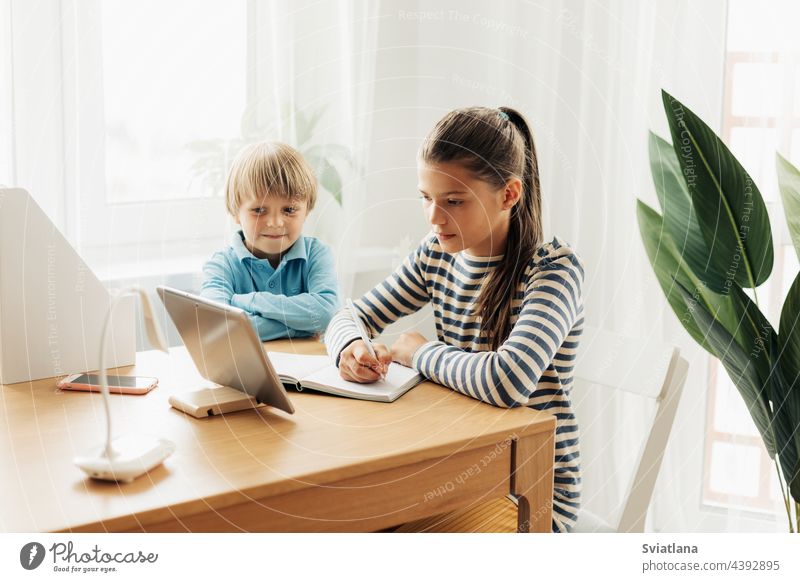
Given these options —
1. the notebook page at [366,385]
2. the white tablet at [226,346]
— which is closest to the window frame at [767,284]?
the notebook page at [366,385]

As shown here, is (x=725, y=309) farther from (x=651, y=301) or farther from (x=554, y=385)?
(x=651, y=301)

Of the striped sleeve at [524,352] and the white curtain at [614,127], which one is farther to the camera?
the white curtain at [614,127]

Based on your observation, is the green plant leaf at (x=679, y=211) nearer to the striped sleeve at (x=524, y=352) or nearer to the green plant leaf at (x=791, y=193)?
the green plant leaf at (x=791, y=193)

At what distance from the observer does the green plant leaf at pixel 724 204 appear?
1.32 m

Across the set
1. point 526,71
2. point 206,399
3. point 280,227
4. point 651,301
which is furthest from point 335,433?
point 526,71

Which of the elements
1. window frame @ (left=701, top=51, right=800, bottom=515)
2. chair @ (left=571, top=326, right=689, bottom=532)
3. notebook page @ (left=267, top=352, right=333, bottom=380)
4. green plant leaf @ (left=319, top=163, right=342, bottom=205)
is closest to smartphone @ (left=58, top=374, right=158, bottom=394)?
notebook page @ (left=267, top=352, right=333, bottom=380)

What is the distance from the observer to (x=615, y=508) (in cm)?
204

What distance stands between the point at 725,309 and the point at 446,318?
1.45 ft

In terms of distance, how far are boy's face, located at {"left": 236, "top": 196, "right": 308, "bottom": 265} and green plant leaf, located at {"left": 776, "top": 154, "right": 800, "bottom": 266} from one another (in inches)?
33.4

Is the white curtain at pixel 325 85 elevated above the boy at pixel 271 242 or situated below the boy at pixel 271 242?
above

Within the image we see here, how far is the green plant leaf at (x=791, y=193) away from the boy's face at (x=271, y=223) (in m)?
0.85

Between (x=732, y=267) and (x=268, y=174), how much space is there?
832 mm

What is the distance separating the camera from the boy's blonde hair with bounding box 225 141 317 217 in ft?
5.36
